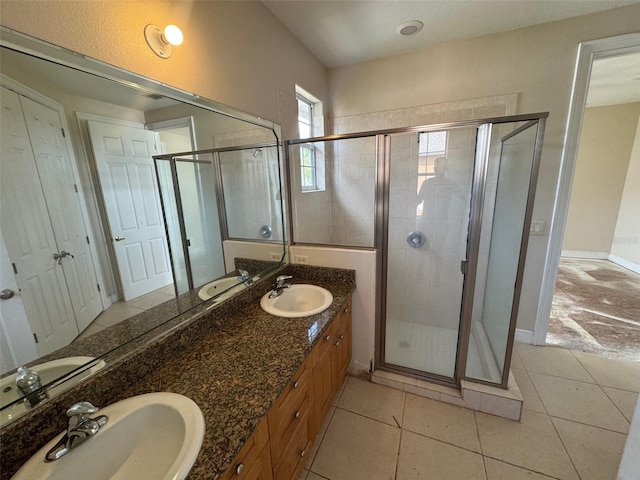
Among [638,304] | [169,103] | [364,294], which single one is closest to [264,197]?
[169,103]

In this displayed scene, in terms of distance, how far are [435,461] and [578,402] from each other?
1.20m

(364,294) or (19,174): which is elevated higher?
(19,174)

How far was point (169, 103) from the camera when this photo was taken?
1090mm

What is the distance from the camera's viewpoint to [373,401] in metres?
1.78

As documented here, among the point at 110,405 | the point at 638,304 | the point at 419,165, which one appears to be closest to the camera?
the point at 110,405

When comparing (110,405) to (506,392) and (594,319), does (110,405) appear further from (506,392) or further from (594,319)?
(594,319)

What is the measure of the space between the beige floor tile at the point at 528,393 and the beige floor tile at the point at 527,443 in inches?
2.3

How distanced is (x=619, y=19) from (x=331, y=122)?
7.08ft

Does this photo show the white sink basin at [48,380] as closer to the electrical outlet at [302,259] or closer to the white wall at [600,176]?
the electrical outlet at [302,259]

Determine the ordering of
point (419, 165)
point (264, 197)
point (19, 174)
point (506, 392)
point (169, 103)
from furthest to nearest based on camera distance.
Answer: point (419, 165)
point (264, 197)
point (506, 392)
point (169, 103)
point (19, 174)

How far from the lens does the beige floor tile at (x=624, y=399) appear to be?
1.63 metres

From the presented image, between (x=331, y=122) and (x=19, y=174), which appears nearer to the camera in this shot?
(x=19, y=174)

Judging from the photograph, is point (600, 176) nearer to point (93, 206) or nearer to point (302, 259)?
point (302, 259)

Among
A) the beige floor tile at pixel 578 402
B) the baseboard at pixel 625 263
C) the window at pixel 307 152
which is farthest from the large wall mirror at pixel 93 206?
the baseboard at pixel 625 263
